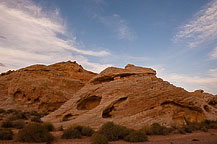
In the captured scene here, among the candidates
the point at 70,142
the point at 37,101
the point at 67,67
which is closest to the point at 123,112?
the point at 70,142

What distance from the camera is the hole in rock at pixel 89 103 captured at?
12242 millimetres

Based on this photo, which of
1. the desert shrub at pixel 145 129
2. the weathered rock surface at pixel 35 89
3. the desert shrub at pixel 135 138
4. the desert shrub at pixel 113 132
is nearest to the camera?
the desert shrub at pixel 135 138

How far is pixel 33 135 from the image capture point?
6512 mm

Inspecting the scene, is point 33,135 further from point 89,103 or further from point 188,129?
point 188,129

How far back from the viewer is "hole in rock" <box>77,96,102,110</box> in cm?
1224

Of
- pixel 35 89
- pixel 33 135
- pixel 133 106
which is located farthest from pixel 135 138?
pixel 35 89

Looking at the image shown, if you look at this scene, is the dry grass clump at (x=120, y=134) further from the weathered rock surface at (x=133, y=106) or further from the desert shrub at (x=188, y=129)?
the desert shrub at (x=188, y=129)

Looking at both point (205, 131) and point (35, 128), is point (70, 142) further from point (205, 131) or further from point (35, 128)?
point (205, 131)

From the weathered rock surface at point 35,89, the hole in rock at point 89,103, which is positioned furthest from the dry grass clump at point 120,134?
the weathered rock surface at point 35,89

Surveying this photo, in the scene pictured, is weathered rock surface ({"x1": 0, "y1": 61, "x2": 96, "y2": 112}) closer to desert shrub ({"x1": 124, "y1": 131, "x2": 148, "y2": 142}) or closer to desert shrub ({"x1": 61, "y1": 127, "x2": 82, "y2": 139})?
desert shrub ({"x1": 61, "y1": 127, "x2": 82, "y2": 139})

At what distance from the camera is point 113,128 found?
8.09m

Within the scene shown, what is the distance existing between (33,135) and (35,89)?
15.9 metres

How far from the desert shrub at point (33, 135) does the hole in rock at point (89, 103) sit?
542 cm

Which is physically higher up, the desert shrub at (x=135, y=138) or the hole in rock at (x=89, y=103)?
the hole in rock at (x=89, y=103)
